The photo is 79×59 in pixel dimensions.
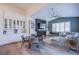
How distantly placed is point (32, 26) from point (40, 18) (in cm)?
22

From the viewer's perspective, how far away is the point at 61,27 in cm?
272

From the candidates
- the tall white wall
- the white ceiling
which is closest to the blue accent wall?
the white ceiling

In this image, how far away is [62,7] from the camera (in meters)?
2.68

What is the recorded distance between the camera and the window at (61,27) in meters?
2.69

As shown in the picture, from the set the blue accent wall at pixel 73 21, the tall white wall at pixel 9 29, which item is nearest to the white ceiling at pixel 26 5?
the tall white wall at pixel 9 29

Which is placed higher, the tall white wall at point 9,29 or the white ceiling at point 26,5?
the white ceiling at point 26,5

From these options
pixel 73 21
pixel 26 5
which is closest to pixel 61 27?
pixel 73 21

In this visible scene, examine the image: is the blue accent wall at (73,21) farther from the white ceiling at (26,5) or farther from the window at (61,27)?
the white ceiling at (26,5)

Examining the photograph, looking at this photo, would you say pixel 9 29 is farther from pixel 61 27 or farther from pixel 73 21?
pixel 73 21

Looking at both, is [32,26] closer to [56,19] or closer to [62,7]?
[56,19]

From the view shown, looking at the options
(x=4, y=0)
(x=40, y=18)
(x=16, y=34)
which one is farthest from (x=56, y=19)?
(x=4, y=0)

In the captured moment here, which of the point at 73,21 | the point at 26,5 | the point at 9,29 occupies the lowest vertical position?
the point at 9,29

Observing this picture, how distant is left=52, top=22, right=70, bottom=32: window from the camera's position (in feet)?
8.81

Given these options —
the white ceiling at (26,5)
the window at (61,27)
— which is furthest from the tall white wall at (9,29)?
the window at (61,27)
